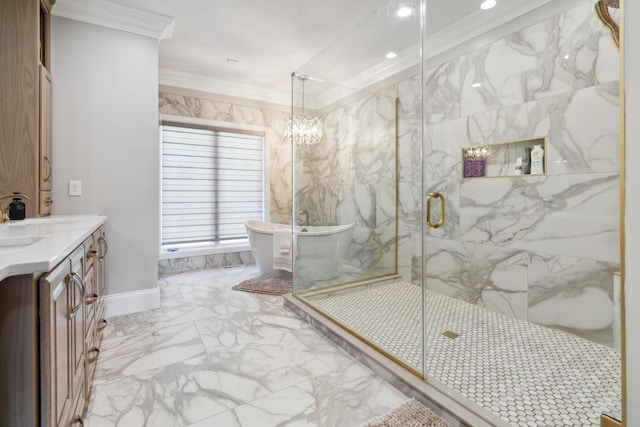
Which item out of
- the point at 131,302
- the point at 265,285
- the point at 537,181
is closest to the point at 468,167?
the point at 537,181

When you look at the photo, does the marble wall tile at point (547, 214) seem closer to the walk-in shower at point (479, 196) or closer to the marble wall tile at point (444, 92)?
the walk-in shower at point (479, 196)

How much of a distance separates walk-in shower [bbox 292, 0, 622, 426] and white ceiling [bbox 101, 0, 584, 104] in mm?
27

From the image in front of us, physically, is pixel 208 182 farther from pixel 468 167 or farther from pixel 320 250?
pixel 468 167

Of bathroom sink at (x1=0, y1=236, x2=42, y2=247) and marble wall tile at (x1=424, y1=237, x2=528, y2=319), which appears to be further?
marble wall tile at (x1=424, y1=237, x2=528, y2=319)

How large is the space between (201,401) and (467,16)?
3420 millimetres

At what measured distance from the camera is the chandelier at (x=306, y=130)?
3225 millimetres

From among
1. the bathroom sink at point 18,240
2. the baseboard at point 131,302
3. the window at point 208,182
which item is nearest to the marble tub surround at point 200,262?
the window at point 208,182

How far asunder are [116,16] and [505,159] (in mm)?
3475

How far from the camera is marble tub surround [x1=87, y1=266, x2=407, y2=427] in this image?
152 cm

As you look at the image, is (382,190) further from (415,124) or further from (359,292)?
(359,292)

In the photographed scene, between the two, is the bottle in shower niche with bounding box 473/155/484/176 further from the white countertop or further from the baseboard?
the baseboard

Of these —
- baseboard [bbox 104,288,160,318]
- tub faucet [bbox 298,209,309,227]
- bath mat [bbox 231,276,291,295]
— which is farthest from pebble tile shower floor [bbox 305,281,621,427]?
baseboard [bbox 104,288,160,318]

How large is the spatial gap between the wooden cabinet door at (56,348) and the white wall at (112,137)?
1.88 meters

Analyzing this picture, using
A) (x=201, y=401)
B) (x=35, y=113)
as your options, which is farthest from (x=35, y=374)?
(x=35, y=113)
